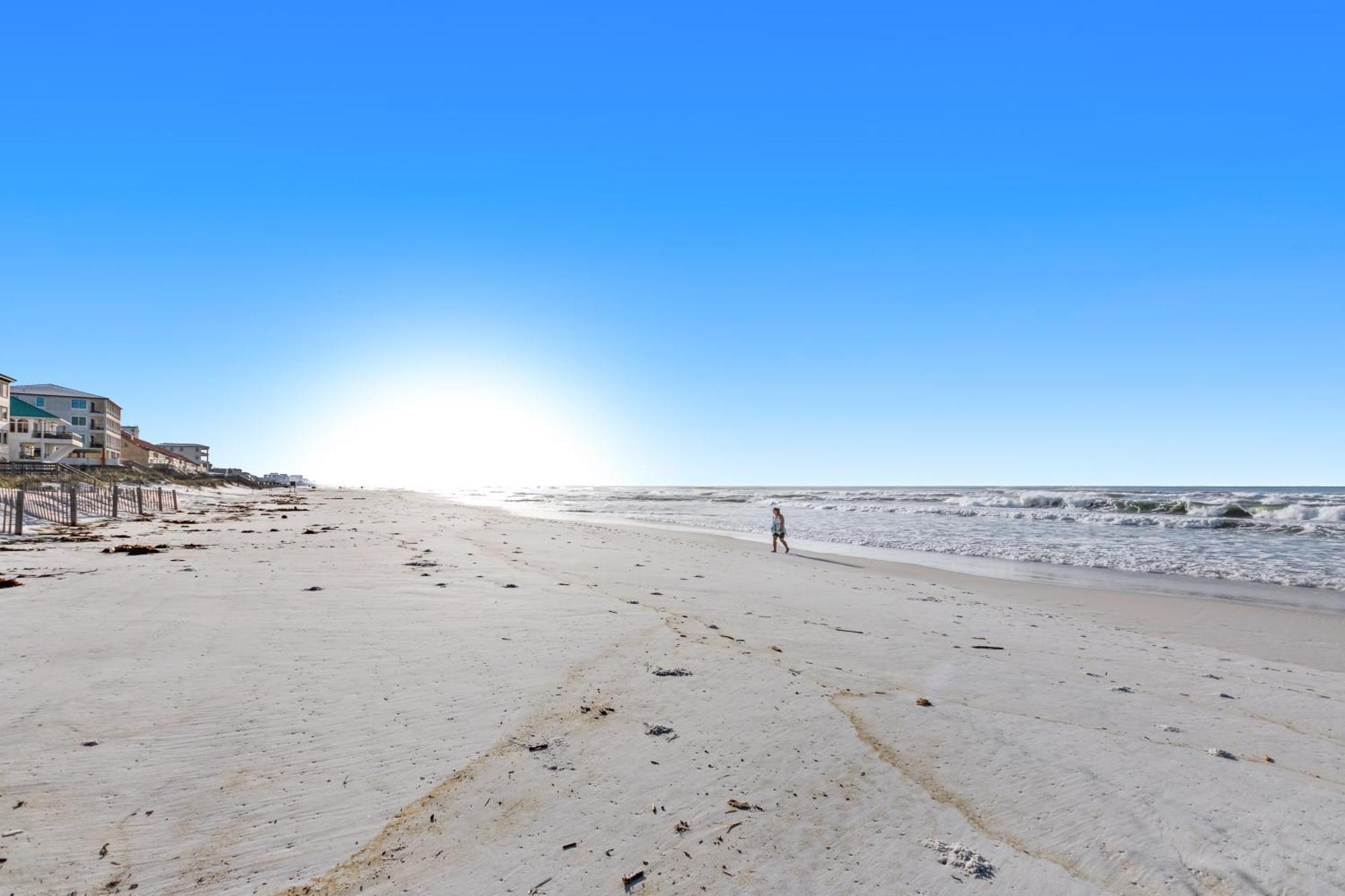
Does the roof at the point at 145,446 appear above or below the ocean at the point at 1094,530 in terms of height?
above

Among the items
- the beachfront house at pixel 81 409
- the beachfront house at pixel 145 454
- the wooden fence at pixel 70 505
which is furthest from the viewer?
the beachfront house at pixel 145 454

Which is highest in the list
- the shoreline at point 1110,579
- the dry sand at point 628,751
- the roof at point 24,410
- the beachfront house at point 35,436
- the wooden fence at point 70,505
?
the roof at point 24,410

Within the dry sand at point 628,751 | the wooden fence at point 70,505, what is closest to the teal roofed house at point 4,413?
the wooden fence at point 70,505

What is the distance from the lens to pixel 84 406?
91.4 m

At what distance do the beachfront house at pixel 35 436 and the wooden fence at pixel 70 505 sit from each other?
179 ft

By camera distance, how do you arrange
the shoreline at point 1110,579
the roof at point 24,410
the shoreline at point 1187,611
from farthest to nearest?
the roof at point 24,410 < the shoreline at point 1110,579 < the shoreline at point 1187,611

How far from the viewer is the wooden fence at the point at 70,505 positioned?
17797mm

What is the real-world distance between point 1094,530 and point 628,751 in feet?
104

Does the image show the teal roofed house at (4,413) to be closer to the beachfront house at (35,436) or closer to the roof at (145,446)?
the beachfront house at (35,436)

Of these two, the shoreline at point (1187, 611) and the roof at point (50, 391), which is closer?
the shoreline at point (1187, 611)

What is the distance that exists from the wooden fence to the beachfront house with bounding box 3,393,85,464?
54.7 meters

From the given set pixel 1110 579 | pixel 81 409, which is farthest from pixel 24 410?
pixel 1110 579

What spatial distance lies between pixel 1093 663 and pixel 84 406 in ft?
406

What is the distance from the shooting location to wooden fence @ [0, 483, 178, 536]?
17.8 metres
